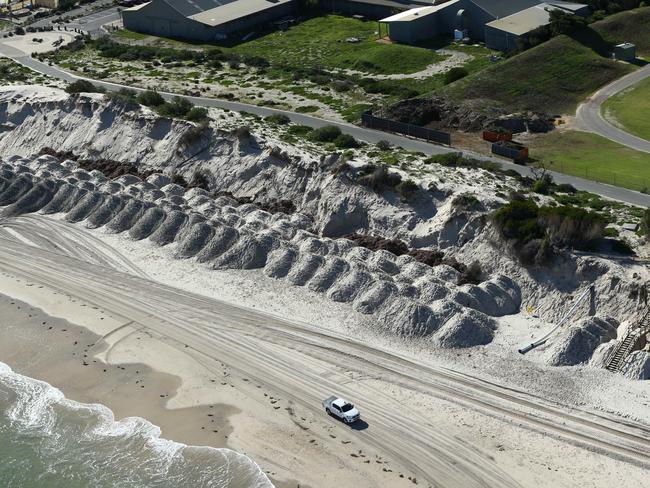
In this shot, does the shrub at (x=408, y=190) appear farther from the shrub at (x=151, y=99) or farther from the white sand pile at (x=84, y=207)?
the shrub at (x=151, y=99)

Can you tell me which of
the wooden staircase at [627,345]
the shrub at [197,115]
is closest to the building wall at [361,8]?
the shrub at [197,115]

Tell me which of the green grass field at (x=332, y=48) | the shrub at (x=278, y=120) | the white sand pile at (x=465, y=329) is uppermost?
the green grass field at (x=332, y=48)

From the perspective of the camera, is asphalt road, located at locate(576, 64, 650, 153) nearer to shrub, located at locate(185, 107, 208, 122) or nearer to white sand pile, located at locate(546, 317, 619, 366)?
white sand pile, located at locate(546, 317, 619, 366)

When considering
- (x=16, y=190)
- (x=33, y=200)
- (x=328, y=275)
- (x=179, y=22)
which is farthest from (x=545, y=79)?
(x=179, y=22)

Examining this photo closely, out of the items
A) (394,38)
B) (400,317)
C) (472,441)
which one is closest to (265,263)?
(400,317)

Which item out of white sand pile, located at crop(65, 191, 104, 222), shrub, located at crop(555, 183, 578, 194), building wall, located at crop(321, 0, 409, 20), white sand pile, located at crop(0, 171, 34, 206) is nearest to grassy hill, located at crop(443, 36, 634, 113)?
shrub, located at crop(555, 183, 578, 194)

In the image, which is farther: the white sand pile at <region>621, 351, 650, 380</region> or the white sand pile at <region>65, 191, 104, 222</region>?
the white sand pile at <region>65, 191, 104, 222</region>

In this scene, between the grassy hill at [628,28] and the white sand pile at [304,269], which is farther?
the grassy hill at [628,28]

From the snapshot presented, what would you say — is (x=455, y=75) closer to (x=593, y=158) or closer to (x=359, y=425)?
(x=593, y=158)
